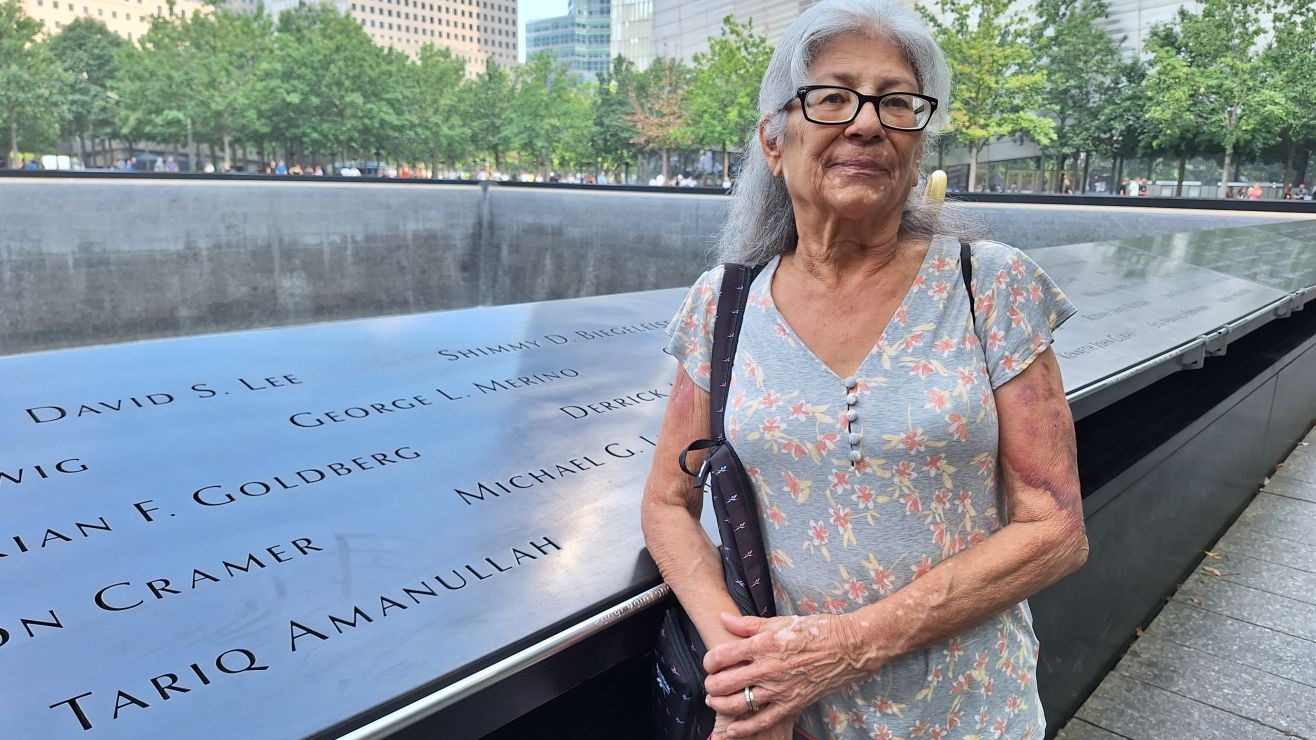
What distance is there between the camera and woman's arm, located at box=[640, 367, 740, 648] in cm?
139

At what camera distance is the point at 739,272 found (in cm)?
146

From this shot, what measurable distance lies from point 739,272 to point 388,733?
0.85 meters

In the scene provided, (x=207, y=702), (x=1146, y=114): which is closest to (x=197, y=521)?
(x=207, y=702)

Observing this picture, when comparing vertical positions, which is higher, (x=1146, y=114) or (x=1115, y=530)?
(x=1146, y=114)

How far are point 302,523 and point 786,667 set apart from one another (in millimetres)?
881

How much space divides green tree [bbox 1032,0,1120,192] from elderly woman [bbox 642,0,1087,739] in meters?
34.3

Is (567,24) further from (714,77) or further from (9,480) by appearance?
(9,480)

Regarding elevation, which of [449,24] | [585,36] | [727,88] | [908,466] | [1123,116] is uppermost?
[585,36]

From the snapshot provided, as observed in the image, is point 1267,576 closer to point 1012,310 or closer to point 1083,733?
point 1083,733

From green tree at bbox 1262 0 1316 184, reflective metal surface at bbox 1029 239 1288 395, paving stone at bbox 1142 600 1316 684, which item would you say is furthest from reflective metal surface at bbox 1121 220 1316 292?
green tree at bbox 1262 0 1316 184

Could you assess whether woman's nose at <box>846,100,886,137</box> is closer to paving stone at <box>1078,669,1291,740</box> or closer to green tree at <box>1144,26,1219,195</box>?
paving stone at <box>1078,669,1291,740</box>

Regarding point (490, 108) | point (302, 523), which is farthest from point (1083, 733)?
point (490, 108)

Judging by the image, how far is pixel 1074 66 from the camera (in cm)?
3186

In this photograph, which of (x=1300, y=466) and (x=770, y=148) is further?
(x=1300, y=466)
